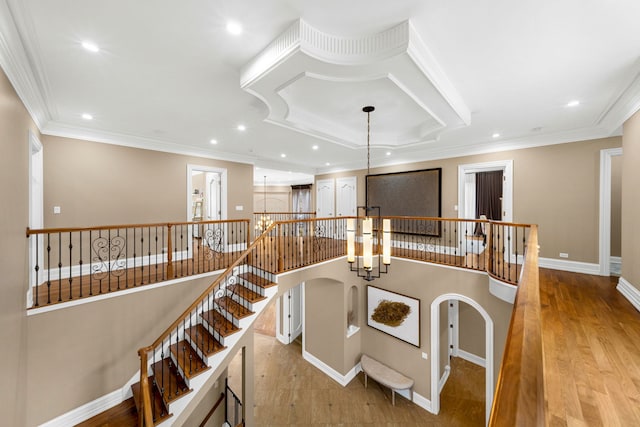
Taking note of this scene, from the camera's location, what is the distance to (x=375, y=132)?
212 inches

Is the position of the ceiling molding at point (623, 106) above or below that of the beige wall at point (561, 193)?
above

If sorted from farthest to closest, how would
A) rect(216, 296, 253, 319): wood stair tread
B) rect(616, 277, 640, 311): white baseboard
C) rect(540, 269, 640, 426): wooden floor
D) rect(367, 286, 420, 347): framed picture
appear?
rect(367, 286, 420, 347): framed picture
rect(216, 296, 253, 319): wood stair tread
rect(616, 277, 640, 311): white baseboard
rect(540, 269, 640, 426): wooden floor

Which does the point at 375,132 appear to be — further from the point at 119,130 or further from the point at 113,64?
the point at 119,130

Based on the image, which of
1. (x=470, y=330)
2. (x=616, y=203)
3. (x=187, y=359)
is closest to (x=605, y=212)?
(x=616, y=203)

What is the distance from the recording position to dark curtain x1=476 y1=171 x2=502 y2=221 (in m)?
9.05

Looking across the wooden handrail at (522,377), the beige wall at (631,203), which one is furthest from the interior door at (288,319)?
the wooden handrail at (522,377)

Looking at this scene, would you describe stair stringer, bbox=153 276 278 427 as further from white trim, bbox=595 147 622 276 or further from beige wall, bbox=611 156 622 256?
beige wall, bbox=611 156 622 256

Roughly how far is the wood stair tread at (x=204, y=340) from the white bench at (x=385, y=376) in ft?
11.9

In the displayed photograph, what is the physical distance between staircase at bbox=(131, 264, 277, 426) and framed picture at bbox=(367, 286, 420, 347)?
288 centimetres

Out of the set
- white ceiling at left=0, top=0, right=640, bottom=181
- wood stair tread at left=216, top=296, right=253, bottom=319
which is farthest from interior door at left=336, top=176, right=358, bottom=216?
wood stair tread at left=216, top=296, right=253, bottom=319

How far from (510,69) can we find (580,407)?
3.00 meters

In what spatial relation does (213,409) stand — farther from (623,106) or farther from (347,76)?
(623,106)

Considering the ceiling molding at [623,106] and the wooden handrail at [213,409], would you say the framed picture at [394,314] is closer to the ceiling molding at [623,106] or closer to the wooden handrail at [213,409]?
the wooden handrail at [213,409]

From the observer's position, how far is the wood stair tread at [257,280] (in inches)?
169
